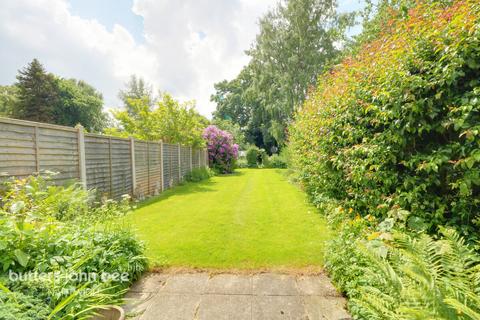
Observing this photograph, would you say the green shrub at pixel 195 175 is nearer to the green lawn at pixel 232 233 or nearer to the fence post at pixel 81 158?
the green lawn at pixel 232 233

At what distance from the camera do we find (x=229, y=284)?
8.19 feet

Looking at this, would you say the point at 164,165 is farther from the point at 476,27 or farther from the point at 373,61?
the point at 476,27

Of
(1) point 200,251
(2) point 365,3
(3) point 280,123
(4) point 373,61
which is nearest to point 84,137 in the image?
(1) point 200,251

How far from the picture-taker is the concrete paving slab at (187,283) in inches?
94.3

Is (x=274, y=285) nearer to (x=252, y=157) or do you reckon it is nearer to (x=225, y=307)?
(x=225, y=307)

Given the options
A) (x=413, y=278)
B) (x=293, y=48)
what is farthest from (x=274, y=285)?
(x=293, y=48)

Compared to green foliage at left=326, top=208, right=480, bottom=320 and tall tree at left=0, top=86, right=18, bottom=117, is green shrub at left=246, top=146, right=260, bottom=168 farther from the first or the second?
tall tree at left=0, top=86, right=18, bottom=117

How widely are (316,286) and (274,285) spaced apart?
1.44 ft

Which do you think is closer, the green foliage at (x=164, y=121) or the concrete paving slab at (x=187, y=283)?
the concrete paving slab at (x=187, y=283)

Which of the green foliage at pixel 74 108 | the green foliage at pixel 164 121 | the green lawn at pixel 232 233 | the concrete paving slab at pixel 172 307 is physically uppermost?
the green foliage at pixel 74 108

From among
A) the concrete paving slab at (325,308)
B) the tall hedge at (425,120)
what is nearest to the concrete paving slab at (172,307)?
the concrete paving slab at (325,308)

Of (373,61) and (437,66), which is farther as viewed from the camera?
(373,61)

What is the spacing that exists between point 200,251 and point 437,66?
11.2 feet

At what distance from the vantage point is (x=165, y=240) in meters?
3.76
